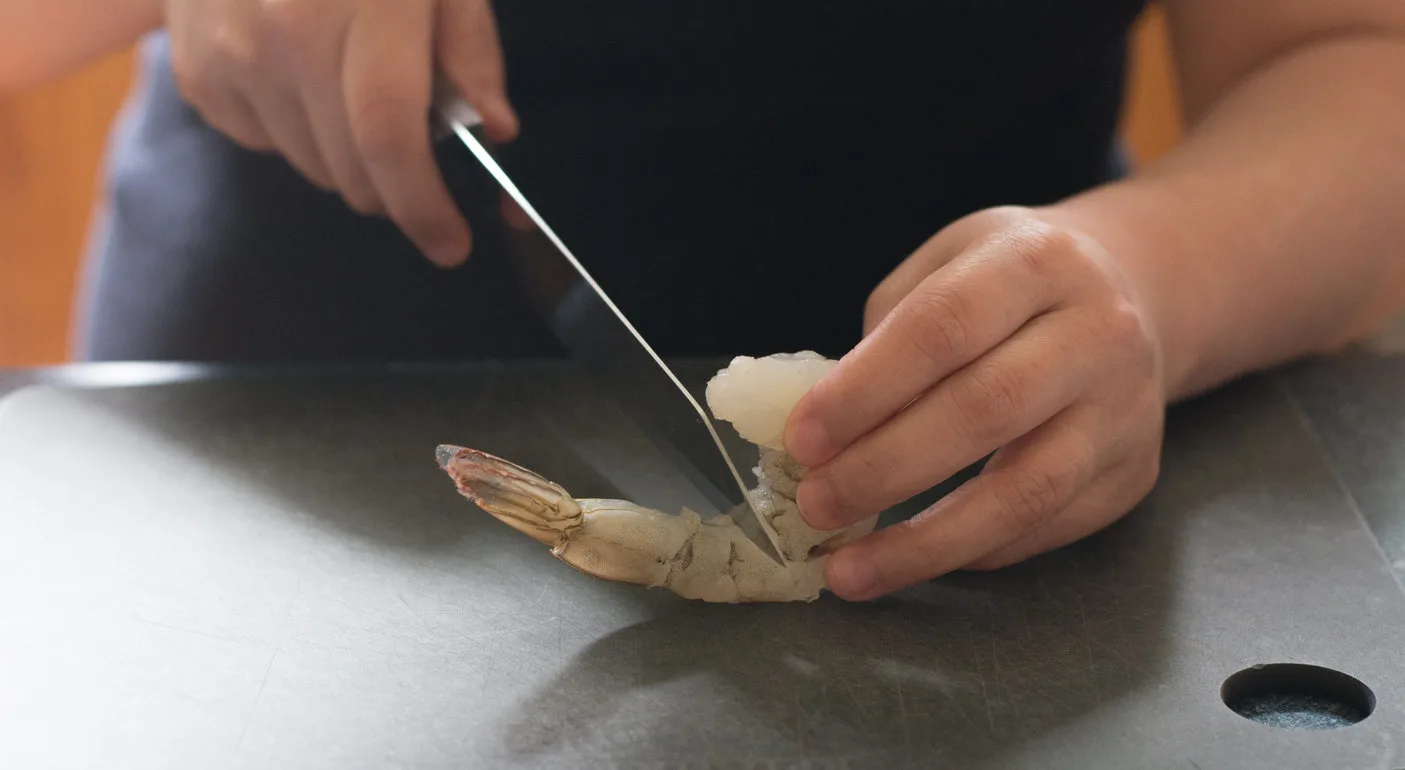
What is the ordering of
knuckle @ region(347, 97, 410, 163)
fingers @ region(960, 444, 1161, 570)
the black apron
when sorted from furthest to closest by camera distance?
the black apron → knuckle @ region(347, 97, 410, 163) → fingers @ region(960, 444, 1161, 570)

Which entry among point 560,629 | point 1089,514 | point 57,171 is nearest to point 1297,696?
point 1089,514

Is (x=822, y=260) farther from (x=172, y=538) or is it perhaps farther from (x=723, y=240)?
(x=172, y=538)

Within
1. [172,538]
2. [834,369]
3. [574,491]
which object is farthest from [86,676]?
[834,369]

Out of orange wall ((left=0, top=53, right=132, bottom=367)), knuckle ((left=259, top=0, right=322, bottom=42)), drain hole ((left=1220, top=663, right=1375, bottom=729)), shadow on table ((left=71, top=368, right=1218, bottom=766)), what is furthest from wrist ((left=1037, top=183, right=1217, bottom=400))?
orange wall ((left=0, top=53, right=132, bottom=367))

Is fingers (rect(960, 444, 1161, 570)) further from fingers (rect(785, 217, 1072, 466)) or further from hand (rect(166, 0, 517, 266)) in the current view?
hand (rect(166, 0, 517, 266))

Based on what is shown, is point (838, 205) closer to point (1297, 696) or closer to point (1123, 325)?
point (1123, 325)

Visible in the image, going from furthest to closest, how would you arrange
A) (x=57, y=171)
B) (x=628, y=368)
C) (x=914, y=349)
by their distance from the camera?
1. (x=57, y=171)
2. (x=628, y=368)
3. (x=914, y=349)

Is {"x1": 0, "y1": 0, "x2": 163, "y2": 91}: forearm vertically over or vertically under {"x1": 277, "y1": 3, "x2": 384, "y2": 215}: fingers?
over
